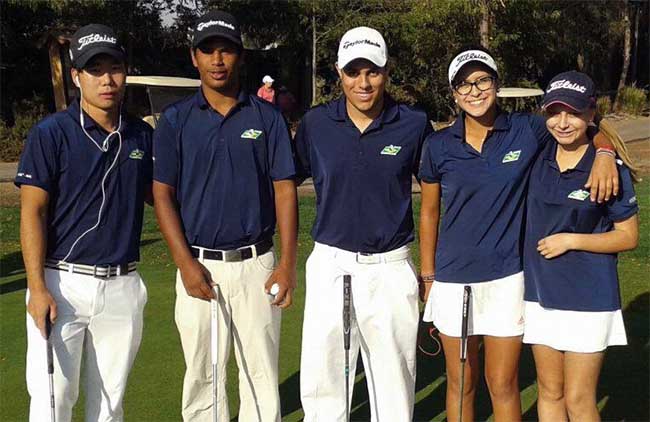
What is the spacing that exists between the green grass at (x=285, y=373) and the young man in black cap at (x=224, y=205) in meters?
0.94

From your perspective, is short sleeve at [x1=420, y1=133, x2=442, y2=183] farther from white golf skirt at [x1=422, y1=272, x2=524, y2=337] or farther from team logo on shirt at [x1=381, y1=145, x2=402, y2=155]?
white golf skirt at [x1=422, y1=272, x2=524, y2=337]

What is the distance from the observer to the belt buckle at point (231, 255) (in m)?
3.88

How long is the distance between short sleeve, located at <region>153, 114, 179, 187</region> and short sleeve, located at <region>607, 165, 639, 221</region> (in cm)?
184

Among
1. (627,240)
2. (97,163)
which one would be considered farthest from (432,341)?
(97,163)

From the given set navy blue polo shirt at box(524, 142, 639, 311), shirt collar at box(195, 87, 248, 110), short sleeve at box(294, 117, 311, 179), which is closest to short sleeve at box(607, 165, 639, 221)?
navy blue polo shirt at box(524, 142, 639, 311)

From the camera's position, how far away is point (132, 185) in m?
3.76

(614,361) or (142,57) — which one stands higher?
(142,57)

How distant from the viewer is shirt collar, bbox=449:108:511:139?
3785 millimetres

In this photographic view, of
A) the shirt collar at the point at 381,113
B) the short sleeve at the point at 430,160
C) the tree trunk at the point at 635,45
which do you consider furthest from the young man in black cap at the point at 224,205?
the tree trunk at the point at 635,45

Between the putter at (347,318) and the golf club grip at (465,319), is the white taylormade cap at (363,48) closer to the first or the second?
the putter at (347,318)

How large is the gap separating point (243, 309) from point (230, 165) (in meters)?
0.66

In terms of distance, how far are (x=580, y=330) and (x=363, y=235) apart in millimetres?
988

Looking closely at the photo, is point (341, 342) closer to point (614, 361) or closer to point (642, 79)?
point (614, 361)

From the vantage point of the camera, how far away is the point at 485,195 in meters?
3.70
